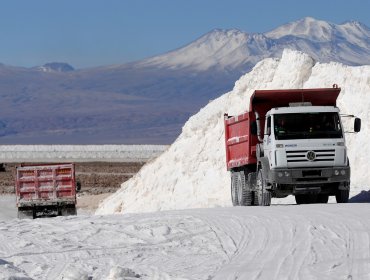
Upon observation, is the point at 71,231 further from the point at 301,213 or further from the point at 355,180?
the point at 355,180

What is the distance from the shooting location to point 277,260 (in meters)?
15.8

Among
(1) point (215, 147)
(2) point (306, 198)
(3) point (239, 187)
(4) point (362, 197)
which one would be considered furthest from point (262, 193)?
(1) point (215, 147)

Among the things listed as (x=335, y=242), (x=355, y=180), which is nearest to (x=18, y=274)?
(x=335, y=242)

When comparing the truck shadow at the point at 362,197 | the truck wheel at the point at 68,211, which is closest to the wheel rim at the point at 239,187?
the truck shadow at the point at 362,197

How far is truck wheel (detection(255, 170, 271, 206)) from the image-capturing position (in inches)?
1011

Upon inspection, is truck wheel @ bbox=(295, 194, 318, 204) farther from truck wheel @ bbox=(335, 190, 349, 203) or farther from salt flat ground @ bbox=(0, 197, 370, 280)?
salt flat ground @ bbox=(0, 197, 370, 280)

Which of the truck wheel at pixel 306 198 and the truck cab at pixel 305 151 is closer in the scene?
the truck cab at pixel 305 151

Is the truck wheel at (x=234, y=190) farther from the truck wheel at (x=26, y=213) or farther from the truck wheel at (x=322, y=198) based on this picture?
the truck wheel at (x=26, y=213)

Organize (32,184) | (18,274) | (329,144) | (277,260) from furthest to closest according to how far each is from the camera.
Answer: (32,184) < (329,144) < (277,260) < (18,274)

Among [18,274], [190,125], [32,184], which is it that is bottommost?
[18,274]

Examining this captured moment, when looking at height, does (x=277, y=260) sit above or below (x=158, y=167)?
below

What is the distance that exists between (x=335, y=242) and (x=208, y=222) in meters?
3.57

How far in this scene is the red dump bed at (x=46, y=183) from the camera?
30656mm

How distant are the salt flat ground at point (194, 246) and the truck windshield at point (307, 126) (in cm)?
323
